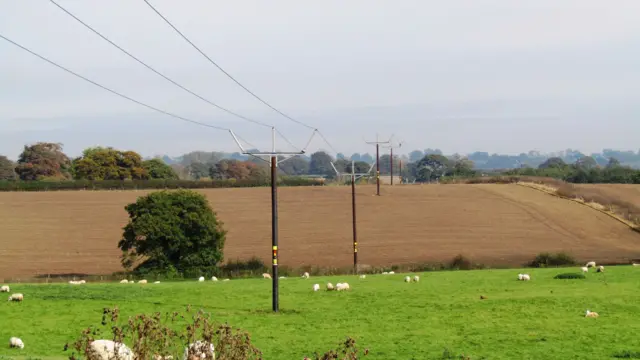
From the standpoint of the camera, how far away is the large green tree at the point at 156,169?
507 feet

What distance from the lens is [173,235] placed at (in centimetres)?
5797

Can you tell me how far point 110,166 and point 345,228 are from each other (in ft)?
233

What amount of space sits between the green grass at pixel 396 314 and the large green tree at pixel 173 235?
49.9 ft

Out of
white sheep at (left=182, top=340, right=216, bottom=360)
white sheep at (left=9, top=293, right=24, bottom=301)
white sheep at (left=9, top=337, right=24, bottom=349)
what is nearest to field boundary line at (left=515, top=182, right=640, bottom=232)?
white sheep at (left=9, top=293, right=24, bottom=301)

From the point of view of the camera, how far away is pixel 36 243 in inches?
3049

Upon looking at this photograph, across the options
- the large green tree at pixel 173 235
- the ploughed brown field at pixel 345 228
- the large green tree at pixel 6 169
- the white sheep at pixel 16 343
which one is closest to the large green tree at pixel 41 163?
the large green tree at pixel 6 169

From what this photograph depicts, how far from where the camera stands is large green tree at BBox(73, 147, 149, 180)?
144750 millimetres

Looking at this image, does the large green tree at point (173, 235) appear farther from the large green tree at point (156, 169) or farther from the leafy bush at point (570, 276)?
the large green tree at point (156, 169)

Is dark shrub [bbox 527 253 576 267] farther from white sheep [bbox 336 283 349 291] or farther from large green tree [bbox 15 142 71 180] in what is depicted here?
large green tree [bbox 15 142 71 180]

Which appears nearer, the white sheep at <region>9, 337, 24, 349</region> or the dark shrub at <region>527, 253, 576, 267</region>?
the white sheep at <region>9, 337, 24, 349</region>

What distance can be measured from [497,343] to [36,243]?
200 feet

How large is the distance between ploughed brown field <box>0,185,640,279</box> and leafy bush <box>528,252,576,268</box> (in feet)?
7.18

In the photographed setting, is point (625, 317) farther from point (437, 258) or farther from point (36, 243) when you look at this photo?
point (36, 243)

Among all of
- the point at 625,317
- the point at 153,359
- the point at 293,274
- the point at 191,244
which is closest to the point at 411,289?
the point at 625,317
